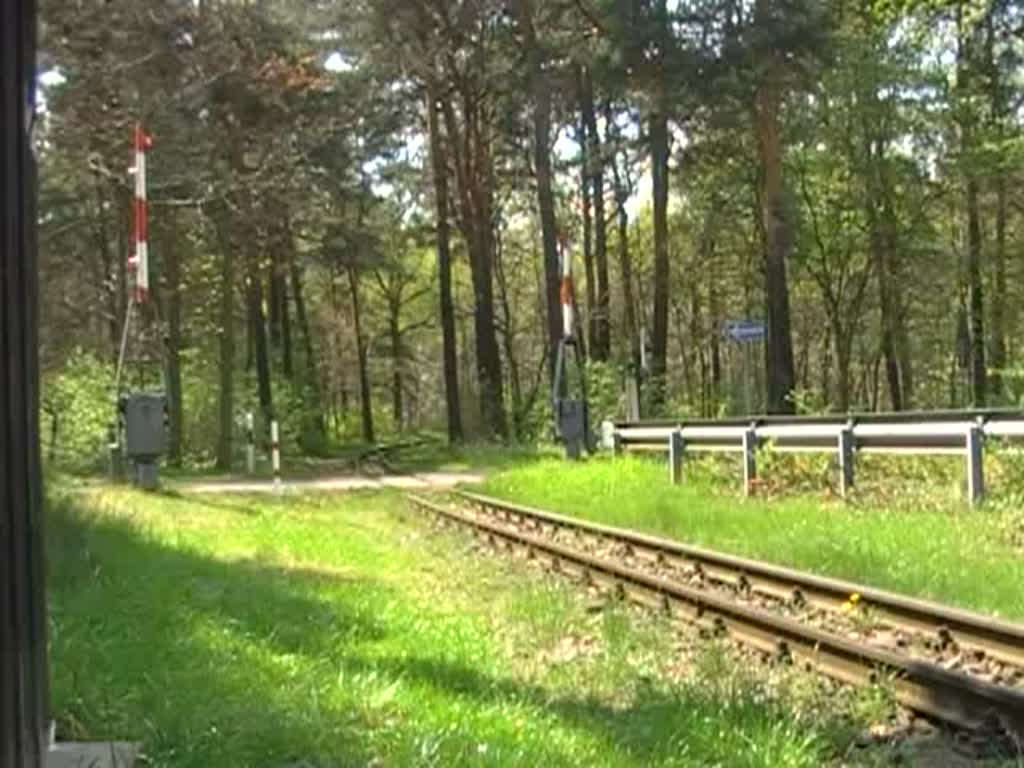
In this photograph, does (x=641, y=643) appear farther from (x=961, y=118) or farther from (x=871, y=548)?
(x=961, y=118)

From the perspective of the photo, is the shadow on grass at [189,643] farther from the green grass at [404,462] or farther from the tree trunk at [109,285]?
the tree trunk at [109,285]

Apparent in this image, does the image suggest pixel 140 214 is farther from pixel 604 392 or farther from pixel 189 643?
pixel 604 392

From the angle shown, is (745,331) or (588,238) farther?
(588,238)

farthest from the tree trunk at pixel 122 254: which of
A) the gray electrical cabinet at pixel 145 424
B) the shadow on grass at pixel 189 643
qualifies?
the shadow on grass at pixel 189 643

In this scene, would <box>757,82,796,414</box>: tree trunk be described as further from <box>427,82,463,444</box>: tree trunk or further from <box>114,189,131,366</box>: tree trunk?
<box>114,189,131,366</box>: tree trunk

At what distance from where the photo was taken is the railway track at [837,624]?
5.92 m

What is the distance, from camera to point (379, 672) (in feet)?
21.8

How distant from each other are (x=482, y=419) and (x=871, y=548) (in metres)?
25.7

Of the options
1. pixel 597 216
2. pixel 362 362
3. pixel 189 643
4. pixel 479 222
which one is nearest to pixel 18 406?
pixel 189 643

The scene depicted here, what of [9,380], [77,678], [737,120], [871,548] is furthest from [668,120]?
[9,380]

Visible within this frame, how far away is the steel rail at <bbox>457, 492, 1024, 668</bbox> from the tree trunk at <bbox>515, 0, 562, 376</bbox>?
19.6 m

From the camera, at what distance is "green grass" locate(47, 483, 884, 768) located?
5.16 metres

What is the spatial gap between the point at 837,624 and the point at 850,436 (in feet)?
22.8

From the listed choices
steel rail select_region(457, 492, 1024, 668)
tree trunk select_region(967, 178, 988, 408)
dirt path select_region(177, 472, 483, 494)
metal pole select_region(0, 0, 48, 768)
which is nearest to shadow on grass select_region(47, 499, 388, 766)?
metal pole select_region(0, 0, 48, 768)
